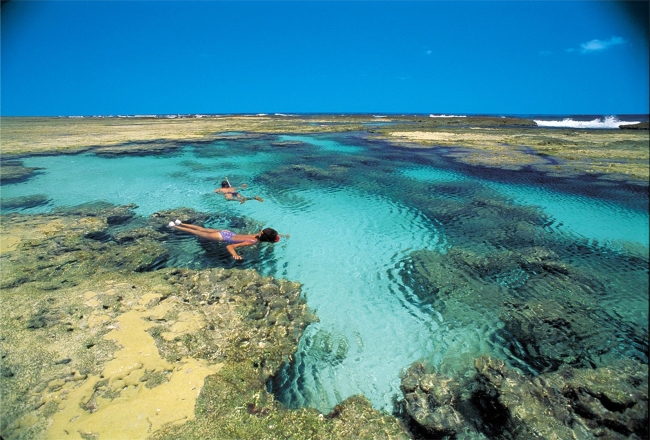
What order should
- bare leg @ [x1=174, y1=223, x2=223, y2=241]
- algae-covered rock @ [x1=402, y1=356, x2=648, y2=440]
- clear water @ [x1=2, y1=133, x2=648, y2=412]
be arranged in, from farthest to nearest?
bare leg @ [x1=174, y1=223, x2=223, y2=241], clear water @ [x1=2, y1=133, x2=648, y2=412], algae-covered rock @ [x1=402, y1=356, x2=648, y2=440]

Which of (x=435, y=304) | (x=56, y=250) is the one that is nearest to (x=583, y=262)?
(x=435, y=304)

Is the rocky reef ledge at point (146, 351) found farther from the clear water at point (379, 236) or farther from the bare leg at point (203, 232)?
the bare leg at point (203, 232)

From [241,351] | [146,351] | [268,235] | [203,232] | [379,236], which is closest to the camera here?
[146,351]

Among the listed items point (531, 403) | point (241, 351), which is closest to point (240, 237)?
point (241, 351)

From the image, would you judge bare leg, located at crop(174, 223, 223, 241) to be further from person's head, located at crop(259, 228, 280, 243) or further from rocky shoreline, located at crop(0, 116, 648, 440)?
person's head, located at crop(259, 228, 280, 243)

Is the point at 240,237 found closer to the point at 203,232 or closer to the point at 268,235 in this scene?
the point at 268,235

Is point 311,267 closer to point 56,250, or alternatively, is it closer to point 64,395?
point 64,395

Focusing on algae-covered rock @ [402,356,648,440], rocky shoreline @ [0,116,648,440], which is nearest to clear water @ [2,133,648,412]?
rocky shoreline @ [0,116,648,440]
